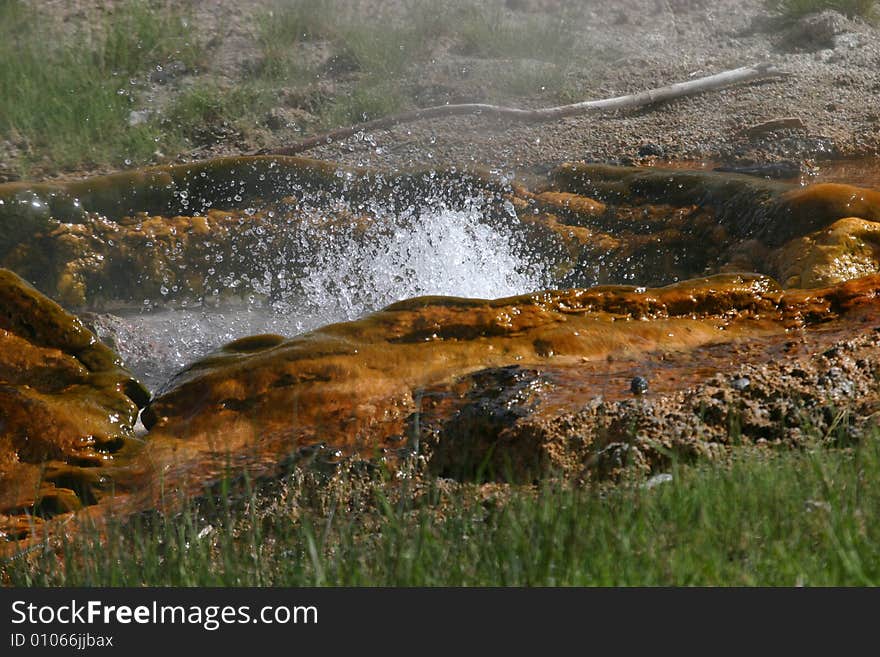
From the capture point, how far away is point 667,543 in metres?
2.72

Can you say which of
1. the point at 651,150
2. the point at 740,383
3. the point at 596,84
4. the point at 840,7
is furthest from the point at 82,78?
the point at 740,383

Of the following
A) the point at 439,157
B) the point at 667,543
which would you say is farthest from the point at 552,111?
the point at 667,543

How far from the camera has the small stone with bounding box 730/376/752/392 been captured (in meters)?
3.93

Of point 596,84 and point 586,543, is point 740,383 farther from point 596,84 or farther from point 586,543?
point 596,84

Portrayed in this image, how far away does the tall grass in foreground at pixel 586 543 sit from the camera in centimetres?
259

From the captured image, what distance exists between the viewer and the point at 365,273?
23.0 ft

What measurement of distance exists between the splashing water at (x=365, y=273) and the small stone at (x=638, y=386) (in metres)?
2.62

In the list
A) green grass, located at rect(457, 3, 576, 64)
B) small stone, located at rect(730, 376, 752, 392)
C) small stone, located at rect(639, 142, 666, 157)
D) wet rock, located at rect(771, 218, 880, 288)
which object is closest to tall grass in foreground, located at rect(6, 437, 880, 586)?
small stone, located at rect(730, 376, 752, 392)

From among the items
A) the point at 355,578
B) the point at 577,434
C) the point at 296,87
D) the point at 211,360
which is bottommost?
the point at 296,87

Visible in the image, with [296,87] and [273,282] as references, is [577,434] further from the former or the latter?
[296,87]

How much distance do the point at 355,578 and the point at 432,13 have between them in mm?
9156

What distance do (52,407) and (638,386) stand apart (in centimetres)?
204

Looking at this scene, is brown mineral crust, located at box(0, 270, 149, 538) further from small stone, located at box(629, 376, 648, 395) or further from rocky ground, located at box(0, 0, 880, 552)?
small stone, located at box(629, 376, 648, 395)

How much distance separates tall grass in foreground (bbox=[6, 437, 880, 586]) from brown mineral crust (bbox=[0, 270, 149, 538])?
0.85 m
